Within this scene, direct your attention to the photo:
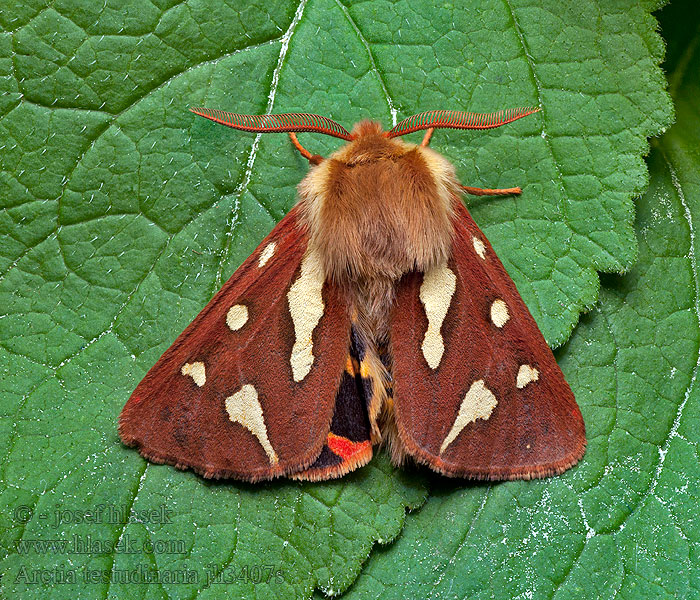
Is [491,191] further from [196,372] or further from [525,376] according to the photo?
[196,372]

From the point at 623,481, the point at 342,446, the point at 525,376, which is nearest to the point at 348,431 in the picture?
the point at 342,446

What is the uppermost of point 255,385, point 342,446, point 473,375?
point 255,385

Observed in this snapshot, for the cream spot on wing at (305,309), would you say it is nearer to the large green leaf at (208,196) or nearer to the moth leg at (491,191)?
the large green leaf at (208,196)

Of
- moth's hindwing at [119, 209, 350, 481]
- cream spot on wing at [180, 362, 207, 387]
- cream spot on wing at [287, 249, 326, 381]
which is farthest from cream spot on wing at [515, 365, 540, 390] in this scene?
cream spot on wing at [180, 362, 207, 387]

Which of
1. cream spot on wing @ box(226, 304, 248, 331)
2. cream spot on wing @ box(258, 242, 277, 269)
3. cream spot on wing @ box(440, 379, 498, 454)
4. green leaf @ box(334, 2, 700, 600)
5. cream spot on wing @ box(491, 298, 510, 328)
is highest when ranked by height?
cream spot on wing @ box(258, 242, 277, 269)

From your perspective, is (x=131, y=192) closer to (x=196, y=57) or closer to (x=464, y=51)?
(x=196, y=57)

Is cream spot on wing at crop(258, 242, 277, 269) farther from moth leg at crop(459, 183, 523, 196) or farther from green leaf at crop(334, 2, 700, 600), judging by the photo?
green leaf at crop(334, 2, 700, 600)
